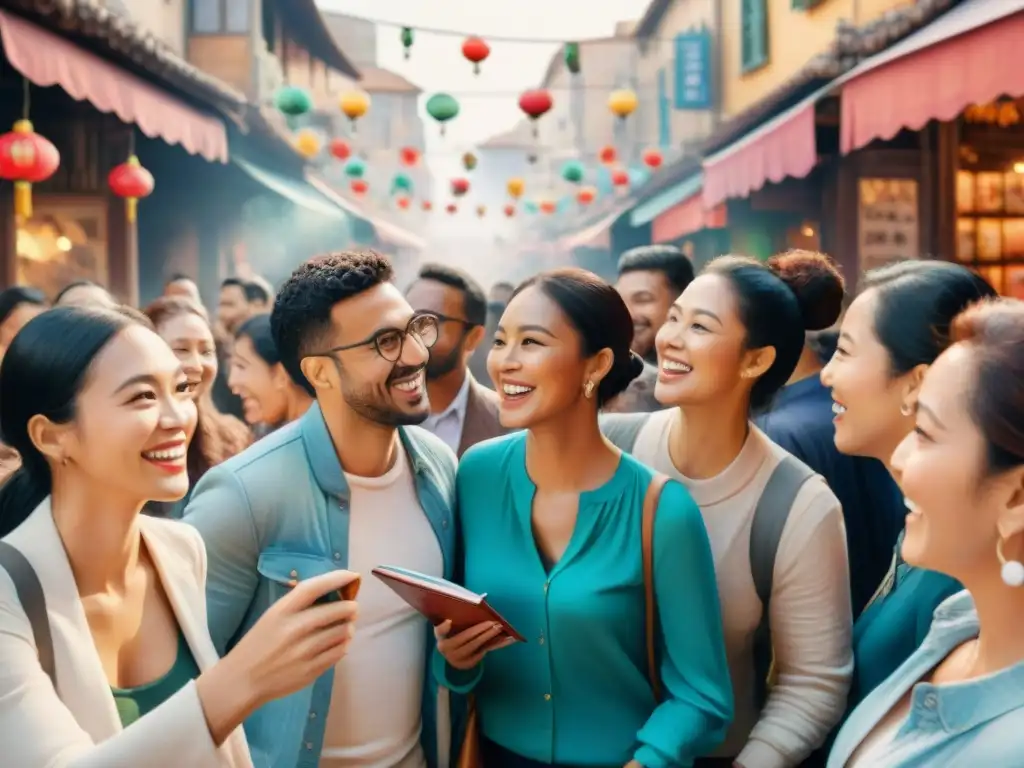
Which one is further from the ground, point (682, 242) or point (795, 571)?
point (682, 242)

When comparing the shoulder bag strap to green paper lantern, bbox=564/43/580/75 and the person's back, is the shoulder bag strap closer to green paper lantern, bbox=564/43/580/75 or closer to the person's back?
the person's back

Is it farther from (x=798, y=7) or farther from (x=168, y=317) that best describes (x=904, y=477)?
(x=798, y=7)

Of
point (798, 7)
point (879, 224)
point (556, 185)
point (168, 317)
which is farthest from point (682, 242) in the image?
point (556, 185)

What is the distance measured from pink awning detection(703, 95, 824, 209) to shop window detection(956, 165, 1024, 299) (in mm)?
1307

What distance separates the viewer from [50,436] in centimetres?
188

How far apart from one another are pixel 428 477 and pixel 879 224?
7.58 meters

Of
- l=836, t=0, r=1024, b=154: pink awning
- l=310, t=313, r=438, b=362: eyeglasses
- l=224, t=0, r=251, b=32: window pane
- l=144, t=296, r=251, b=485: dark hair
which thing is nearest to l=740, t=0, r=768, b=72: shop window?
l=224, t=0, r=251, b=32: window pane

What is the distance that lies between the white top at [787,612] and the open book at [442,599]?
655 mm

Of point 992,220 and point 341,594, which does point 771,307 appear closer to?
point 341,594

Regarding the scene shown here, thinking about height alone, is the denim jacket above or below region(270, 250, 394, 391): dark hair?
below

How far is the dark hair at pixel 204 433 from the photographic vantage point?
388 cm

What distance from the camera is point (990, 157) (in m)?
8.62

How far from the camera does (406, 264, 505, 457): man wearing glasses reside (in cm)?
442

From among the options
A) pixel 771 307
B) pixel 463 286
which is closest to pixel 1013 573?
pixel 771 307
